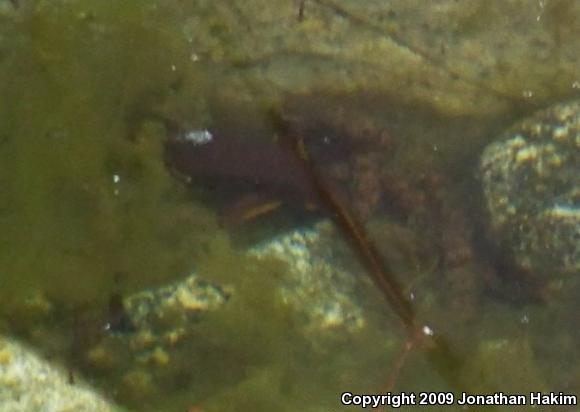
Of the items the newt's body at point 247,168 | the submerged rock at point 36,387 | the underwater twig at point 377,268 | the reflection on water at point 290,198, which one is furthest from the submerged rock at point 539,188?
the submerged rock at point 36,387

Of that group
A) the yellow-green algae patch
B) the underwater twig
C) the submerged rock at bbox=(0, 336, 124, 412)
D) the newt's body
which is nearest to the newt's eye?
the newt's body

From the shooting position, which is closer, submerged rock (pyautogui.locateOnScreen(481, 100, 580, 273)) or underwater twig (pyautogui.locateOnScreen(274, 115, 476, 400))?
underwater twig (pyautogui.locateOnScreen(274, 115, 476, 400))

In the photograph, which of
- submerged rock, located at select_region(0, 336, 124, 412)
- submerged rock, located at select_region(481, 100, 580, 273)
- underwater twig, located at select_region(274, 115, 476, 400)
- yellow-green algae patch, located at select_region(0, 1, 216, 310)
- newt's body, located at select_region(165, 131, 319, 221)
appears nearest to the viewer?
submerged rock, located at select_region(0, 336, 124, 412)

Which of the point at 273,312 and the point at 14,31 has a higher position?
the point at 14,31

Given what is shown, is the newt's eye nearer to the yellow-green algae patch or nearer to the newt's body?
the newt's body

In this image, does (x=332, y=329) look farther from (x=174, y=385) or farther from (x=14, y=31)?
(x=14, y=31)

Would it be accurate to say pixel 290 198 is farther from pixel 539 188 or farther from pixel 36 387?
pixel 36 387

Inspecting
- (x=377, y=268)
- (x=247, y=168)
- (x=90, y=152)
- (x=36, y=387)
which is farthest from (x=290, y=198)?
(x=36, y=387)

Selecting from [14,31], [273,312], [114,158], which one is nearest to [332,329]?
[273,312]

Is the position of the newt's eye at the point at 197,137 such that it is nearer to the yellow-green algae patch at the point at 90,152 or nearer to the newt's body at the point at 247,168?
the newt's body at the point at 247,168
